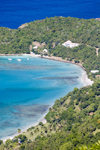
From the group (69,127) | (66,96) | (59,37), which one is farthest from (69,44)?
(69,127)

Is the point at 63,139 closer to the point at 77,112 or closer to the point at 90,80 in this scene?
the point at 77,112

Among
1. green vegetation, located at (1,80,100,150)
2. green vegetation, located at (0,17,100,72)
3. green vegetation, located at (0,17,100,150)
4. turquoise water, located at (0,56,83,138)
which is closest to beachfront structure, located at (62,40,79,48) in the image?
green vegetation, located at (0,17,100,72)

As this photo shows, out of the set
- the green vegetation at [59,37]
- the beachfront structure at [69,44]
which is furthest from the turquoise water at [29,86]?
the beachfront structure at [69,44]

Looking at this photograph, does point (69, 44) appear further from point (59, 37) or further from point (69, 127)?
point (69, 127)

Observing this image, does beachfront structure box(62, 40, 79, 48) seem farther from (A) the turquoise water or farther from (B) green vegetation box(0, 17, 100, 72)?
(A) the turquoise water

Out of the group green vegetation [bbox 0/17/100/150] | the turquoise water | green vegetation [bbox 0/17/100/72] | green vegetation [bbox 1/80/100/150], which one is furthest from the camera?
green vegetation [bbox 0/17/100/72]

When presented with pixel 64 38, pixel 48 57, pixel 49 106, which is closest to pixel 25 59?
pixel 48 57

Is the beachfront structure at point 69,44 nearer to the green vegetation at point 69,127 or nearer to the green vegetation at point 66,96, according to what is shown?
the green vegetation at point 66,96
